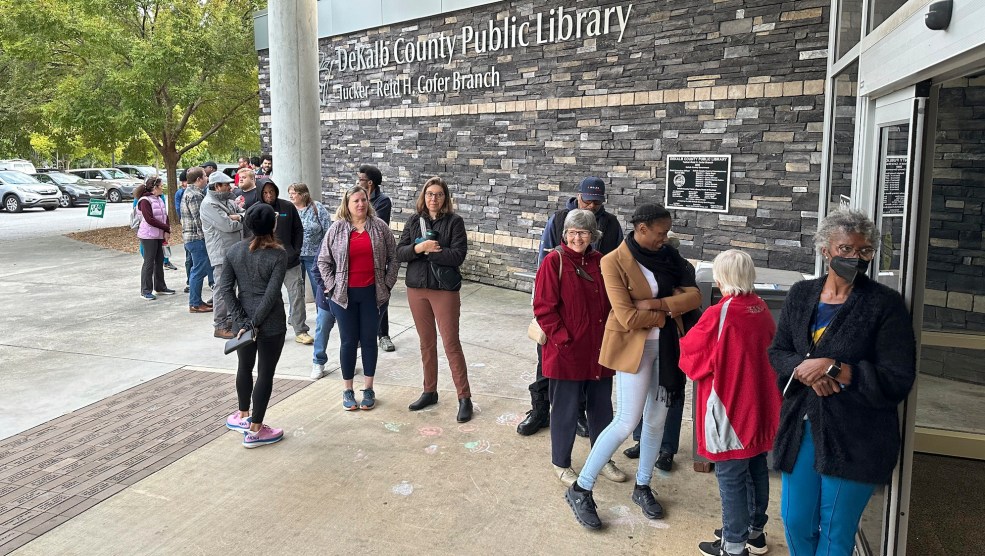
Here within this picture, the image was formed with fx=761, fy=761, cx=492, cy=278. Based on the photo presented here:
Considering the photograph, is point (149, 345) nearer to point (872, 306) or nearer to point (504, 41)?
point (504, 41)

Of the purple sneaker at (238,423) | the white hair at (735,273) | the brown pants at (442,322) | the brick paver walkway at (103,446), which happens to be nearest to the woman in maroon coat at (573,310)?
the white hair at (735,273)

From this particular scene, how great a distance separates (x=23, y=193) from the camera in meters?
27.2

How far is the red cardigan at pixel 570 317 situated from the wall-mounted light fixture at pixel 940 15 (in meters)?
2.09

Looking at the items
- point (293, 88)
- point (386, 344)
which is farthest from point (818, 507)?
point (293, 88)

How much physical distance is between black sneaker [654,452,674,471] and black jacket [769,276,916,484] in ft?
5.70

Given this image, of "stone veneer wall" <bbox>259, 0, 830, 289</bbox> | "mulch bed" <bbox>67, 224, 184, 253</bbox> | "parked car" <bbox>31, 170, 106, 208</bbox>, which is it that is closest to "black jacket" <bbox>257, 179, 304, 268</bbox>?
"stone veneer wall" <bbox>259, 0, 830, 289</bbox>

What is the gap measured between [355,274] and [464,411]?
1321mm

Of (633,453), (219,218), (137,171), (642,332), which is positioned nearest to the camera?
(642,332)

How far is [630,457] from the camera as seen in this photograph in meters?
5.04

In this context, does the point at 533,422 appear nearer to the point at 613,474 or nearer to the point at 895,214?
the point at 613,474

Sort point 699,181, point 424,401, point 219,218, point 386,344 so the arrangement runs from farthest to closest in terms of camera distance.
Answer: point 219,218 → point 699,181 → point 386,344 → point 424,401

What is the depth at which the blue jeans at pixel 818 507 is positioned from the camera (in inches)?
120

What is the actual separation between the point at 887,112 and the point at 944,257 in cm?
286

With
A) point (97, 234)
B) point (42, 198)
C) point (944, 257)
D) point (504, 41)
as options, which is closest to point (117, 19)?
point (97, 234)
